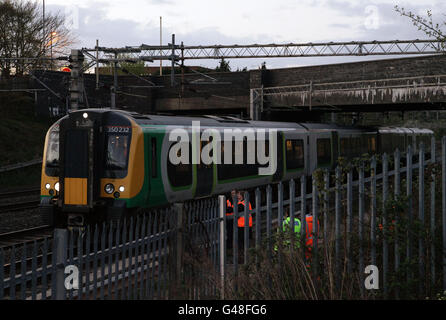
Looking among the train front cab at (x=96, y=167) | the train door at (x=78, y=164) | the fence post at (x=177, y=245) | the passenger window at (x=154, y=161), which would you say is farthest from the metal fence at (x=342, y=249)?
the passenger window at (x=154, y=161)

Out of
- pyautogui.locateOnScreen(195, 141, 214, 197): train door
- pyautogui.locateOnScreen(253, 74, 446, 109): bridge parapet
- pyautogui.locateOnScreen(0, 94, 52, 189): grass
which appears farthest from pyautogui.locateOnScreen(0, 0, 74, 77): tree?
pyautogui.locateOnScreen(195, 141, 214, 197): train door

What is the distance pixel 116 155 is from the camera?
11.7 meters

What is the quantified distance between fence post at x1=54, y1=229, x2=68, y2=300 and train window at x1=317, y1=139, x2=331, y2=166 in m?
17.4

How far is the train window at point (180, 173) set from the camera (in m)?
12.7

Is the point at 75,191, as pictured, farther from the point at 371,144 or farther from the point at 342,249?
the point at 371,144

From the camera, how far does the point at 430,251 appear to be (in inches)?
254

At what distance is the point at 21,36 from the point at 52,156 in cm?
3763

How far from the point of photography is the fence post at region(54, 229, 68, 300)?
5305 mm

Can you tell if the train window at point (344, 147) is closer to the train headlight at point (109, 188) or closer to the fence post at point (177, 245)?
the train headlight at point (109, 188)

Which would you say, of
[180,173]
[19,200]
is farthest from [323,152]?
[19,200]

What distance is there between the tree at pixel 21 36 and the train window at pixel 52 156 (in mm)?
33819
